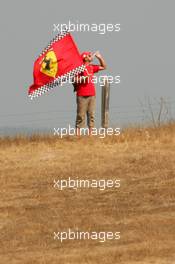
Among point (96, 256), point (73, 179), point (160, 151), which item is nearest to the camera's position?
point (96, 256)

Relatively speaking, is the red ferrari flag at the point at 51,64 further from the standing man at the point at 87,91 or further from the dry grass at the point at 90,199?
the dry grass at the point at 90,199

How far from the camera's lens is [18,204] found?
13.9 meters

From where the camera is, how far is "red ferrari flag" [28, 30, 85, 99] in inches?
714

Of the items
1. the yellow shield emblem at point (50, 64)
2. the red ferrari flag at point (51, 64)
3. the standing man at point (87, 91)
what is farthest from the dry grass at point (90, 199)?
the yellow shield emblem at point (50, 64)

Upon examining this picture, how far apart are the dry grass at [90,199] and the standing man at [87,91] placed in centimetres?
46

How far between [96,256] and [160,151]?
5568mm

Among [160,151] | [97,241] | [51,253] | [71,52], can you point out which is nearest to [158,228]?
[97,241]

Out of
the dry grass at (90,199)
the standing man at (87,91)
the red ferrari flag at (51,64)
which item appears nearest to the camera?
the dry grass at (90,199)

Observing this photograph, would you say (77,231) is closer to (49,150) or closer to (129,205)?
(129,205)

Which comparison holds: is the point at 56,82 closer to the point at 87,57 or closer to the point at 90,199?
the point at 87,57

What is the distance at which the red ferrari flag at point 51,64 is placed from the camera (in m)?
18.1

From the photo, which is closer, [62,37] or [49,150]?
[49,150]

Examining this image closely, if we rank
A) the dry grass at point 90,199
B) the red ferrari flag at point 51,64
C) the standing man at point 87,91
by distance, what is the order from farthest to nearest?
the red ferrari flag at point 51,64
the standing man at point 87,91
the dry grass at point 90,199

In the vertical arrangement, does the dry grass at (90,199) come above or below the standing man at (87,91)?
below
